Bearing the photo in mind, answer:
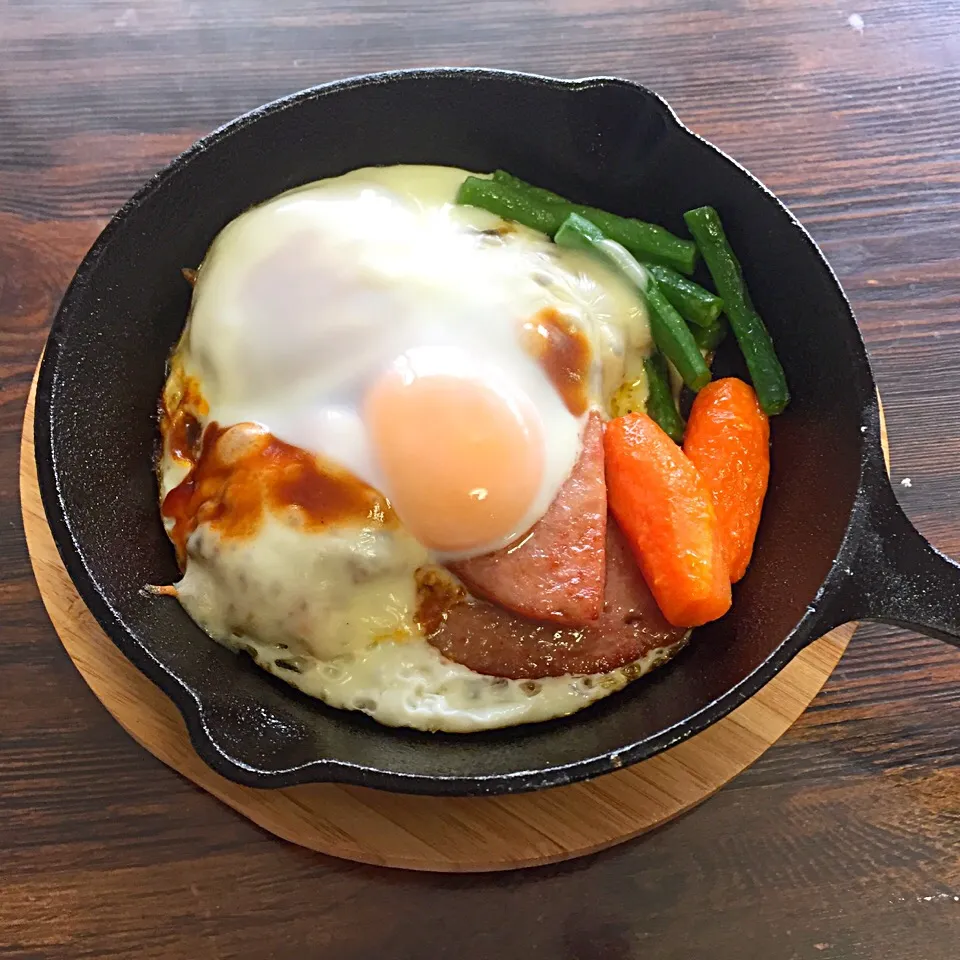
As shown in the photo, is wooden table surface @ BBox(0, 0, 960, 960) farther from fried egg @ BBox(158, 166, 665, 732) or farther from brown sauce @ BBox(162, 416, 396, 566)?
brown sauce @ BBox(162, 416, 396, 566)

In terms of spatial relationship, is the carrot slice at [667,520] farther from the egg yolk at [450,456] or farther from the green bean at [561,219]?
the green bean at [561,219]

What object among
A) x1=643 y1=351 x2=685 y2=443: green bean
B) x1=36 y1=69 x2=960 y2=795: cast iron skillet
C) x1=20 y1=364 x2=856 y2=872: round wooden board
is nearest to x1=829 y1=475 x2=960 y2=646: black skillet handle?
x1=36 y1=69 x2=960 y2=795: cast iron skillet

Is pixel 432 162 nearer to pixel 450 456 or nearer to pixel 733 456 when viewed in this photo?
pixel 450 456

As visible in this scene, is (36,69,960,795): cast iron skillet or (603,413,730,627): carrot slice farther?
(603,413,730,627): carrot slice

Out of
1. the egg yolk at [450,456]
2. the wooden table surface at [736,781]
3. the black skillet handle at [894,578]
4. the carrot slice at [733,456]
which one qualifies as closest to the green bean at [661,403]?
the carrot slice at [733,456]

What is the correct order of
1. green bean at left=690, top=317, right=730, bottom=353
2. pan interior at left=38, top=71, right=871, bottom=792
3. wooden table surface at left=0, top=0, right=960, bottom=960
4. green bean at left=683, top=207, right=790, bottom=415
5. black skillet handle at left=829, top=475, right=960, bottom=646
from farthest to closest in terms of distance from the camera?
green bean at left=690, top=317, right=730, bottom=353 < green bean at left=683, top=207, right=790, bottom=415 < wooden table surface at left=0, top=0, right=960, bottom=960 < pan interior at left=38, top=71, right=871, bottom=792 < black skillet handle at left=829, top=475, right=960, bottom=646

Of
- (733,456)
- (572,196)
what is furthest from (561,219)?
(733,456)
